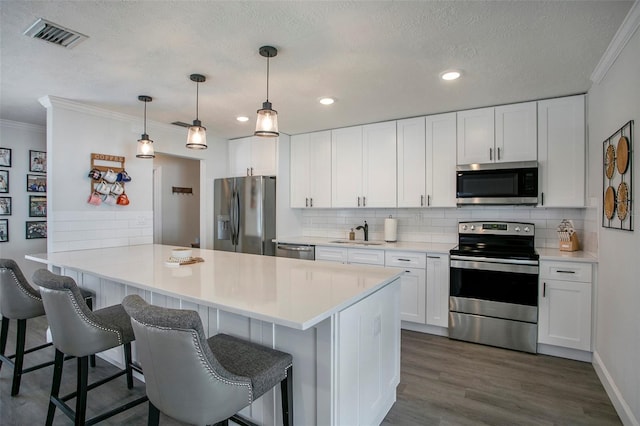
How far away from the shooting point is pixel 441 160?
3.69 meters

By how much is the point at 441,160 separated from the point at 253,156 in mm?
2583

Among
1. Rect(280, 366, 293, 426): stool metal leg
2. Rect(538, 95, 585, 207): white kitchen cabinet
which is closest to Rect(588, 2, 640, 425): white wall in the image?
Rect(538, 95, 585, 207): white kitchen cabinet

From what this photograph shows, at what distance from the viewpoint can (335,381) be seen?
148 centimetres

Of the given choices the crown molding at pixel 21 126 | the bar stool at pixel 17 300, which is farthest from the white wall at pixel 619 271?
the crown molding at pixel 21 126

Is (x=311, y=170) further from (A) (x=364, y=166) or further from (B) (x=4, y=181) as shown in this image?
(B) (x=4, y=181)

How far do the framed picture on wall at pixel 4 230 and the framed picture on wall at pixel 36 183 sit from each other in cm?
46

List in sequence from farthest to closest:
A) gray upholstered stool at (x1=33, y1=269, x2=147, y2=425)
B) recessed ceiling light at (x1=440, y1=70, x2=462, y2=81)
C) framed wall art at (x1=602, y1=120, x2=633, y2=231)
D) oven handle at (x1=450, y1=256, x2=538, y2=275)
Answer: oven handle at (x1=450, y1=256, x2=538, y2=275)
recessed ceiling light at (x1=440, y1=70, x2=462, y2=81)
framed wall art at (x1=602, y1=120, x2=633, y2=231)
gray upholstered stool at (x1=33, y1=269, x2=147, y2=425)

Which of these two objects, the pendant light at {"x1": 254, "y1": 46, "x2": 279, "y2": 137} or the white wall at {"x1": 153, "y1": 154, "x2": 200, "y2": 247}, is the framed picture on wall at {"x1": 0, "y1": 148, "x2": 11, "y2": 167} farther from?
the pendant light at {"x1": 254, "y1": 46, "x2": 279, "y2": 137}

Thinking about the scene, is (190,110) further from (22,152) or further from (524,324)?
(524,324)

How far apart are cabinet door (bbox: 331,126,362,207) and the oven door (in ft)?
4.98

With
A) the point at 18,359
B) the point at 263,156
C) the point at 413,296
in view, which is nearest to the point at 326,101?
the point at 263,156

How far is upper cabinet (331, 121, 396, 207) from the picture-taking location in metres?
4.00

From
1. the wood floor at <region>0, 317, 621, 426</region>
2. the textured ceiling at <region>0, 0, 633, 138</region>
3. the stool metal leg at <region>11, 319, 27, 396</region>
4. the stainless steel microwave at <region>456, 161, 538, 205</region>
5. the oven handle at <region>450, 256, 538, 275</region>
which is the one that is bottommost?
the wood floor at <region>0, 317, 621, 426</region>

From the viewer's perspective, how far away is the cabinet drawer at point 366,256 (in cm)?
371
